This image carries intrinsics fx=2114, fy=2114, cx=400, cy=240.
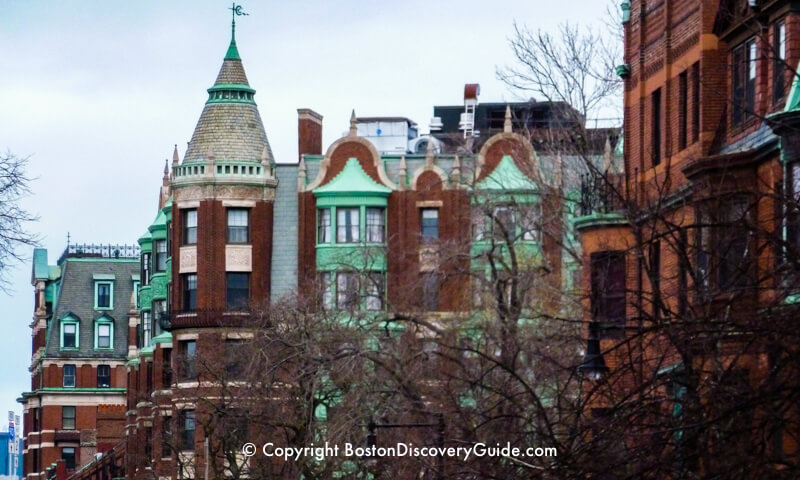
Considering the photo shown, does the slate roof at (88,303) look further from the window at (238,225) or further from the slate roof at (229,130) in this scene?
the window at (238,225)

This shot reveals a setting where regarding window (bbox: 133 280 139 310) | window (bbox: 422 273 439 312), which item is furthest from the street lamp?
window (bbox: 133 280 139 310)

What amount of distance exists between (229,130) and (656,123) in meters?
42.9

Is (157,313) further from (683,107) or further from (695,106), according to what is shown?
(695,106)

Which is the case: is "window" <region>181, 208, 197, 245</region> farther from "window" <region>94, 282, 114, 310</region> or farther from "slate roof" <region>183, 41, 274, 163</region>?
"window" <region>94, 282, 114, 310</region>

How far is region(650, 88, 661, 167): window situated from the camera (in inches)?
1709

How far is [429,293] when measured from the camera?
72062mm

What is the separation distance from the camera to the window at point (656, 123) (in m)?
A: 43.4

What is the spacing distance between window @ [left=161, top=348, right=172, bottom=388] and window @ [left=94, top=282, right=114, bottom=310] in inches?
1662

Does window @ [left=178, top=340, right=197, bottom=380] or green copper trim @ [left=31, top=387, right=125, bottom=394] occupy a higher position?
window @ [left=178, top=340, right=197, bottom=380]

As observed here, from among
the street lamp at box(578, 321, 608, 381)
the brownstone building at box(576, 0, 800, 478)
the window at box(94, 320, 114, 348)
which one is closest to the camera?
A: the brownstone building at box(576, 0, 800, 478)

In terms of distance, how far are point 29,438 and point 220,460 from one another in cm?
5702

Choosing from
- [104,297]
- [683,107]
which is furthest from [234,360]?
[104,297]

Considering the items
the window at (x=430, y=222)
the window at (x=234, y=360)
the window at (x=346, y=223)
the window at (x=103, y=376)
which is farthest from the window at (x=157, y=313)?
the window at (x=103, y=376)

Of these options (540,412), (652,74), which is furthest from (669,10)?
(540,412)
